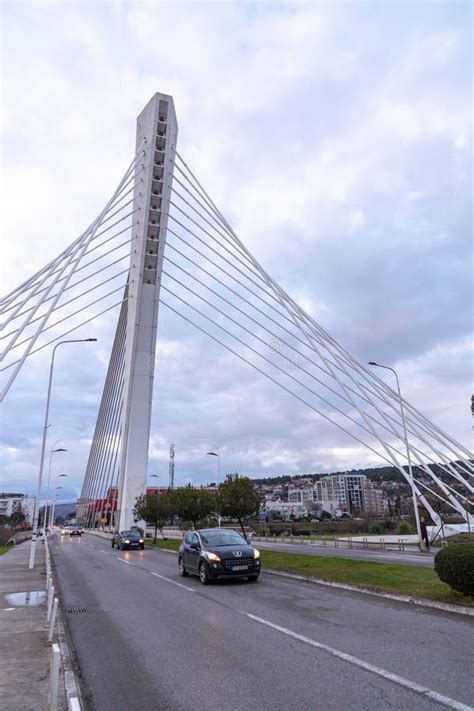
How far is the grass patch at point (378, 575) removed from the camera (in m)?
10.4

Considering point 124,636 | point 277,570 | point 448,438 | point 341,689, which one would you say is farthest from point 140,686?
point 448,438

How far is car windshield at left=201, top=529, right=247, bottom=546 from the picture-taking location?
1498cm

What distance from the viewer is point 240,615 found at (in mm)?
9586

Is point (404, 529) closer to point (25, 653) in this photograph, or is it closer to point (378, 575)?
point (378, 575)

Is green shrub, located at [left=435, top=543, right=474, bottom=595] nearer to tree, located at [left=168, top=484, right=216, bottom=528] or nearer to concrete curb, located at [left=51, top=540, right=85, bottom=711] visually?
concrete curb, located at [left=51, top=540, right=85, bottom=711]

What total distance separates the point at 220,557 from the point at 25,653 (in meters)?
7.43

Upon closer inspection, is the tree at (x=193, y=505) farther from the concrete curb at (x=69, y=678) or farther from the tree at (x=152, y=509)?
the concrete curb at (x=69, y=678)

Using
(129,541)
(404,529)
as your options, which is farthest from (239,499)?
(404,529)

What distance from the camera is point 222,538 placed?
15.3 metres

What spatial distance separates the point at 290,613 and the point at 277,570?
7.77 meters

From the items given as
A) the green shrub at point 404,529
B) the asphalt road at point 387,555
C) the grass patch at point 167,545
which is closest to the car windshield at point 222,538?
the asphalt road at point 387,555

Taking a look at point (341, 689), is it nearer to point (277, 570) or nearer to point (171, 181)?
point (277, 570)

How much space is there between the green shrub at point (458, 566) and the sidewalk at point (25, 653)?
20.6ft

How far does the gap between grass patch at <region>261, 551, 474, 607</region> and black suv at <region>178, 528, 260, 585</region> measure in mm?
1719
